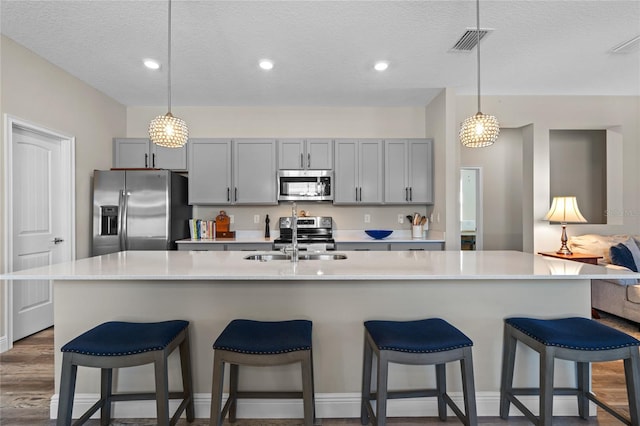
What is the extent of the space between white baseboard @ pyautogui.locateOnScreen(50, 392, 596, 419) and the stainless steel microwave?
9.13 feet

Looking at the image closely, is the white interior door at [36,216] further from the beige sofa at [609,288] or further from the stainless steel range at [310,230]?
the beige sofa at [609,288]

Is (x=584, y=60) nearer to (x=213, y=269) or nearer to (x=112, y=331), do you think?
(x=213, y=269)

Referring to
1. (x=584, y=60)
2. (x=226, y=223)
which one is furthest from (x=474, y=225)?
(x=226, y=223)

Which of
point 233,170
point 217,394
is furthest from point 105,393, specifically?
point 233,170

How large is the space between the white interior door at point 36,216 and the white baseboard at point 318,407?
5.83 feet

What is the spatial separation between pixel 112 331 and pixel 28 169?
2533mm

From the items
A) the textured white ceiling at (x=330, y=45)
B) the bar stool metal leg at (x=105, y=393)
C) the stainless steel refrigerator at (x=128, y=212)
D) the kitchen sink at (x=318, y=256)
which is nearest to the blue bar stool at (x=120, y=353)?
the bar stool metal leg at (x=105, y=393)

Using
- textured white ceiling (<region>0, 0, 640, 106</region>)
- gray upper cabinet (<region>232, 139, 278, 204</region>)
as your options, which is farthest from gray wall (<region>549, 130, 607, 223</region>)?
gray upper cabinet (<region>232, 139, 278, 204</region>)

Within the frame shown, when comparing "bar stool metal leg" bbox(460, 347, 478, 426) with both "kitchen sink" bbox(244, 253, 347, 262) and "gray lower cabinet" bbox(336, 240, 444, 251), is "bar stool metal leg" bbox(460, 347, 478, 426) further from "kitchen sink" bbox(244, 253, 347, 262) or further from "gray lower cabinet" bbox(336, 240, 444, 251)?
"gray lower cabinet" bbox(336, 240, 444, 251)

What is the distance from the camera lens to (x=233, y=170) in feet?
14.7

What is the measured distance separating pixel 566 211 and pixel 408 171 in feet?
6.22

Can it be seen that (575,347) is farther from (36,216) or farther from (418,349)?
(36,216)

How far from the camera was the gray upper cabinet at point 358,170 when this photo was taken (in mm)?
4492

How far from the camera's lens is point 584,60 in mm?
3412
